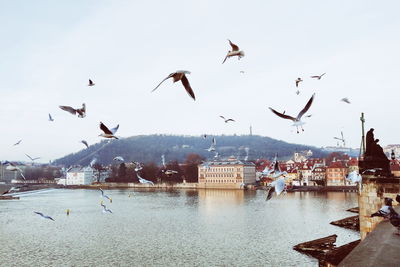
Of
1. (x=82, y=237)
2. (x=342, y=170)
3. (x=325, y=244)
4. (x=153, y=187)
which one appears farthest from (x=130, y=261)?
(x=153, y=187)

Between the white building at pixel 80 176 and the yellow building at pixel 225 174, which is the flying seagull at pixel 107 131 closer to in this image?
the yellow building at pixel 225 174

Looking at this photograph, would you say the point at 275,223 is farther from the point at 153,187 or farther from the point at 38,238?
the point at 153,187

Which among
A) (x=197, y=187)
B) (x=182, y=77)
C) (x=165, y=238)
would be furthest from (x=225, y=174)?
(x=182, y=77)

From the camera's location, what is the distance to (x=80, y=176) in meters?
166

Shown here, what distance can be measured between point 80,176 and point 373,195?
16278 centimetres

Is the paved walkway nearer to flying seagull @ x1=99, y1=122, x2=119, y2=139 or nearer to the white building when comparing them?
flying seagull @ x1=99, y1=122, x2=119, y2=139

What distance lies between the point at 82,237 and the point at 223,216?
60.1 ft

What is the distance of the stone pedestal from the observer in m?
13.5

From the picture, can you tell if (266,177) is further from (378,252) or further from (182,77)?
(182,77)

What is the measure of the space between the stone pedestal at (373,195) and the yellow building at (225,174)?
106498 millimetres

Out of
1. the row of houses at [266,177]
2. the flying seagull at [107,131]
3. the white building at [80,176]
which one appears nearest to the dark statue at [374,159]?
the flying seagull at [107,131]

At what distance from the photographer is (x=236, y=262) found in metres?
22.9

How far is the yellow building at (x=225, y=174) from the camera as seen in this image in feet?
406

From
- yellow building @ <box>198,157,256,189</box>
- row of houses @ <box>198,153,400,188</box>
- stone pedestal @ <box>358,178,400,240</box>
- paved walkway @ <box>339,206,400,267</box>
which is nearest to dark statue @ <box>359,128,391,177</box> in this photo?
stone pedestal @ <box>358,178,400,240</box>
